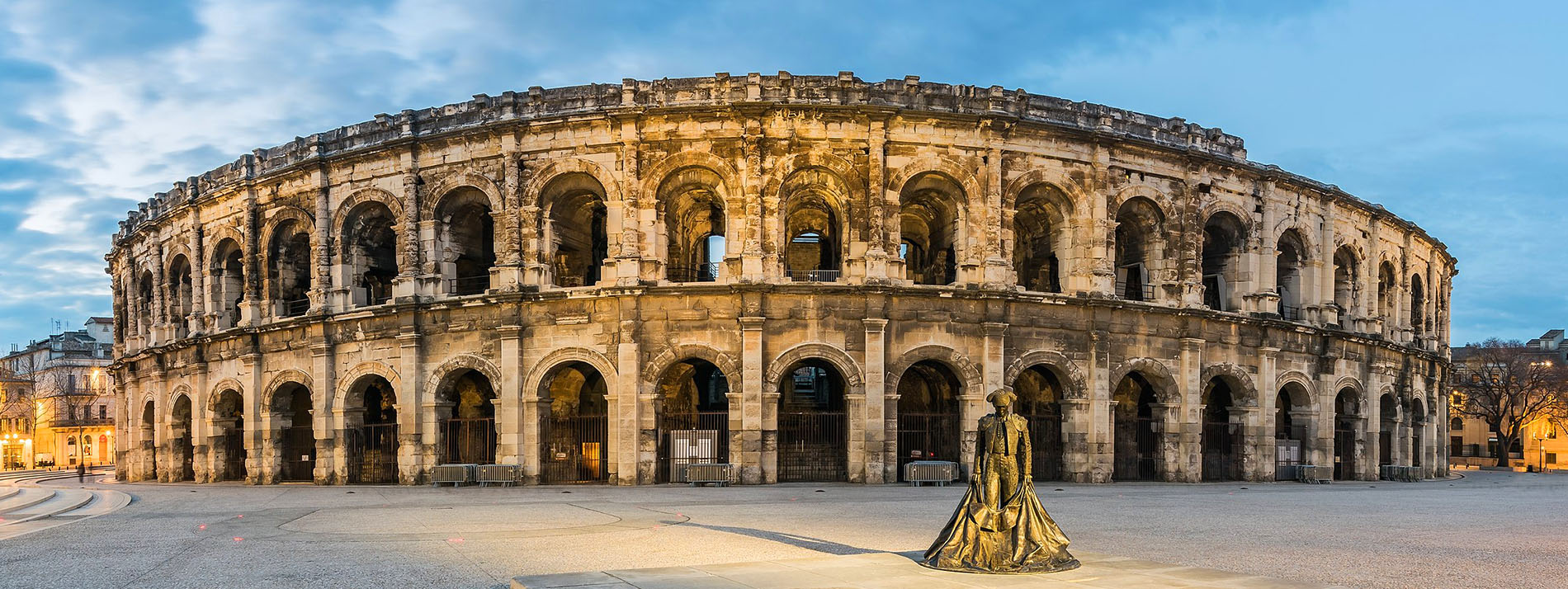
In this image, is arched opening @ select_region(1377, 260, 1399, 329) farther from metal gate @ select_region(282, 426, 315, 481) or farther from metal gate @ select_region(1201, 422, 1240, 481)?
metal gate @ select_region(282, 426, 315, 481)

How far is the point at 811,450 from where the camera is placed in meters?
26.9

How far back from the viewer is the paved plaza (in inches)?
408

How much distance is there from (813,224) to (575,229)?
7415 millimetres

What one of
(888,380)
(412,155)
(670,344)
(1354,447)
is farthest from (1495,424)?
(412,155)

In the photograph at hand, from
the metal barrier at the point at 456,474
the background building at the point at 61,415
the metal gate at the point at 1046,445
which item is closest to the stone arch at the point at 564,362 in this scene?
the metal barrier at the point at 456,474

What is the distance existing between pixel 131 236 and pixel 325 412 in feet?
44.7

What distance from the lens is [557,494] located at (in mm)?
21828

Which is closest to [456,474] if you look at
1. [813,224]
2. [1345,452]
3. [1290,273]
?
[813,224]

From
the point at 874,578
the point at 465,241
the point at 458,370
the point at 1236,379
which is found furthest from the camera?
the point at 1236,379

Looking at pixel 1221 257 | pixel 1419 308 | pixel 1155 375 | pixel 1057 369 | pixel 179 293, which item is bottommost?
pixel 1155 375

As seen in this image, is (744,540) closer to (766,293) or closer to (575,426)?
(766,293)

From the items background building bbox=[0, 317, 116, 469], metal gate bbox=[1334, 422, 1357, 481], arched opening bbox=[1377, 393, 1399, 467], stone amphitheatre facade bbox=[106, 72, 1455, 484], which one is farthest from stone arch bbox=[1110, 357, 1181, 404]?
background building bbox=[0, 317, 116, 469]

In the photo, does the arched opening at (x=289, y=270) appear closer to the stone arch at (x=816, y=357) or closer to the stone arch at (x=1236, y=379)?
the stone arch at (x=816, y=357)

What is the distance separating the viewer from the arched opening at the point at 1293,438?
29.1 metres
